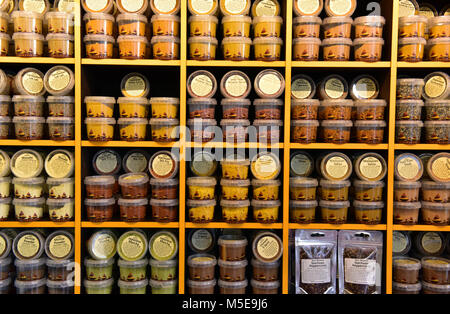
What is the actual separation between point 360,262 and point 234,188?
0.79 m

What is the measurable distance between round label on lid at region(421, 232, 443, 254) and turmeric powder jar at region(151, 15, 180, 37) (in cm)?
181

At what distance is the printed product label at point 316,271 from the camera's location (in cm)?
210

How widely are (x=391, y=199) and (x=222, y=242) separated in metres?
0.94

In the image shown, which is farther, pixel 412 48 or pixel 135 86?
pixel 135 86

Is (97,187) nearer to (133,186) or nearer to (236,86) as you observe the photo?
(133,186)

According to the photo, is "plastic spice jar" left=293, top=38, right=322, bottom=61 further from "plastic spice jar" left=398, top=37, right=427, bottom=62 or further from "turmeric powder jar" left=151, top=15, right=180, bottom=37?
"turmeric powder jar" left=151, top=15, right=180, bottom=37

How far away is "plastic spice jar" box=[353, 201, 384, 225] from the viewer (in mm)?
2082

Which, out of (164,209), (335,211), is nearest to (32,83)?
(164,209)

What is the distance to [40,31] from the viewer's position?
2.09 metres

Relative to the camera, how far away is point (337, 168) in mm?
2131

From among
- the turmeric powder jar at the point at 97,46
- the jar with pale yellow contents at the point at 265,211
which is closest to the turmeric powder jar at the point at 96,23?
the turmeric powder jar at the point at 97,46

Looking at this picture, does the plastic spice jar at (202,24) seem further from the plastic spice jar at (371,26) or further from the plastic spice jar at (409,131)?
the plastic spice jar at (409,131)

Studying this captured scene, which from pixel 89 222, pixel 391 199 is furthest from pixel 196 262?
pixel 391 199
